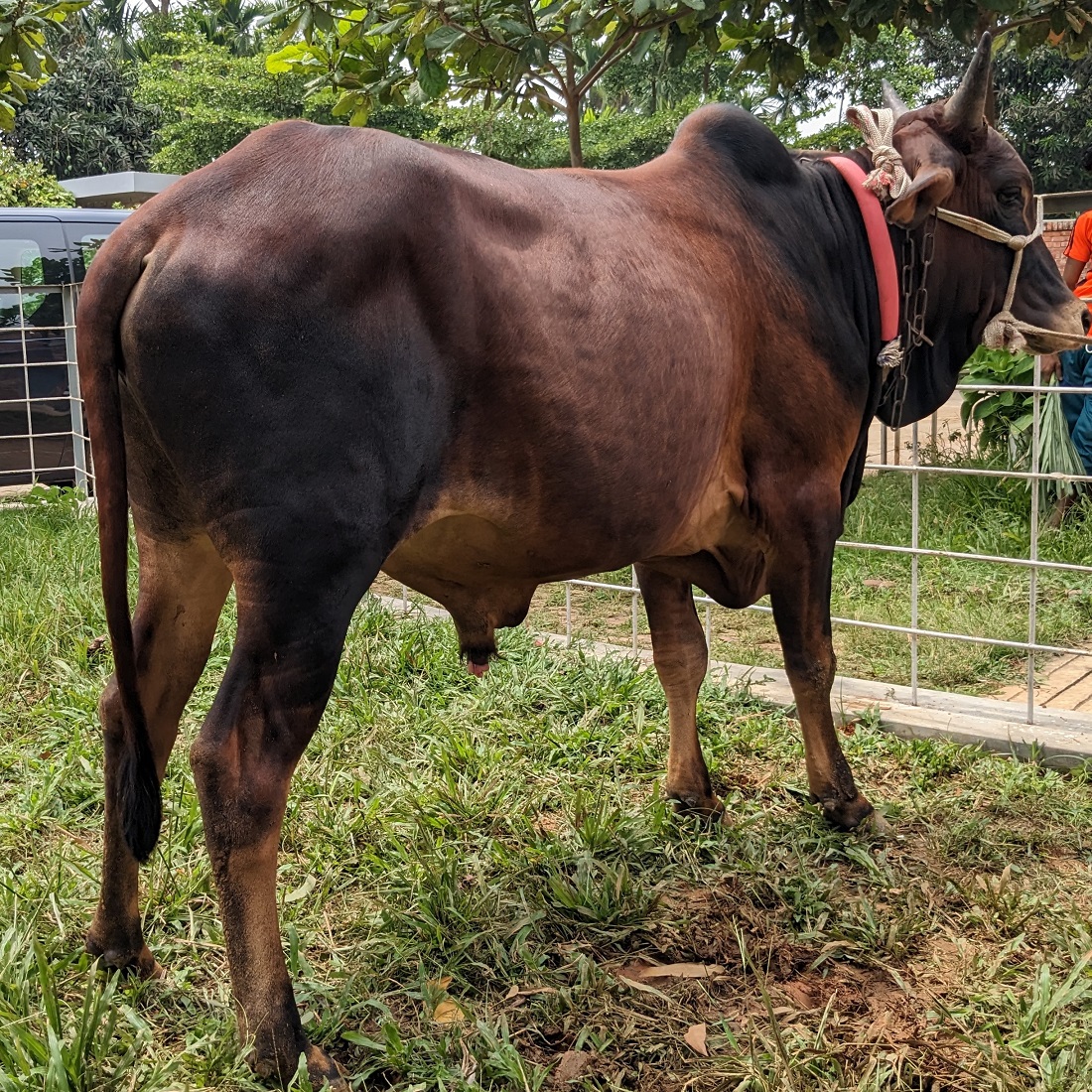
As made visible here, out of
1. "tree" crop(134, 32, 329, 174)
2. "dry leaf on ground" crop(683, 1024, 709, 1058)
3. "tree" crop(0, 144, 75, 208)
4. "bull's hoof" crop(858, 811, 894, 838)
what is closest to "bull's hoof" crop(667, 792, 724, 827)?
"bull's hoof" crop(858, 811, 894, 838)

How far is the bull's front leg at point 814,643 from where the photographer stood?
11.2 feet

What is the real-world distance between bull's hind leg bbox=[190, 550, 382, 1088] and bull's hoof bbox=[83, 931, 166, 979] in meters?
0.56

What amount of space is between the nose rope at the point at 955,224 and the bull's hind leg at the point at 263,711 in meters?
1.99

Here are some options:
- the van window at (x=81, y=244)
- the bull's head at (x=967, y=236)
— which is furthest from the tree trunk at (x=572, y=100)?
the van window at (x=81, y=244)

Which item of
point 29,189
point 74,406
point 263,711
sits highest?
point 263,711

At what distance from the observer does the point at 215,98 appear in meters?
20.4

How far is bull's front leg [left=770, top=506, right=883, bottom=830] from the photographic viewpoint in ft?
11.2

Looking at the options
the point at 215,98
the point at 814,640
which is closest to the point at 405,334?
the point at 814,640

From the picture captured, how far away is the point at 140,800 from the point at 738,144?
7.78 feet

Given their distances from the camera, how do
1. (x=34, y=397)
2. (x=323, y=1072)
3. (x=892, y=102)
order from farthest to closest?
(x=34, y=397)
(x=892, y=102)
(x=323, y=1072)

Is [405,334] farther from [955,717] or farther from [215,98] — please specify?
[215,98]

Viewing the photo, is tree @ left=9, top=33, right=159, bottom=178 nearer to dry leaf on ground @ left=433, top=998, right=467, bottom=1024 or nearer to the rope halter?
the rope halter

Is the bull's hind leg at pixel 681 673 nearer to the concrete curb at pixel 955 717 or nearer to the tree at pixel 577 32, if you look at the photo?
the concrete curb at pixel 955 717

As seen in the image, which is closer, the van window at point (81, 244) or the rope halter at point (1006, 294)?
the rope halter at point (1006, 294)
